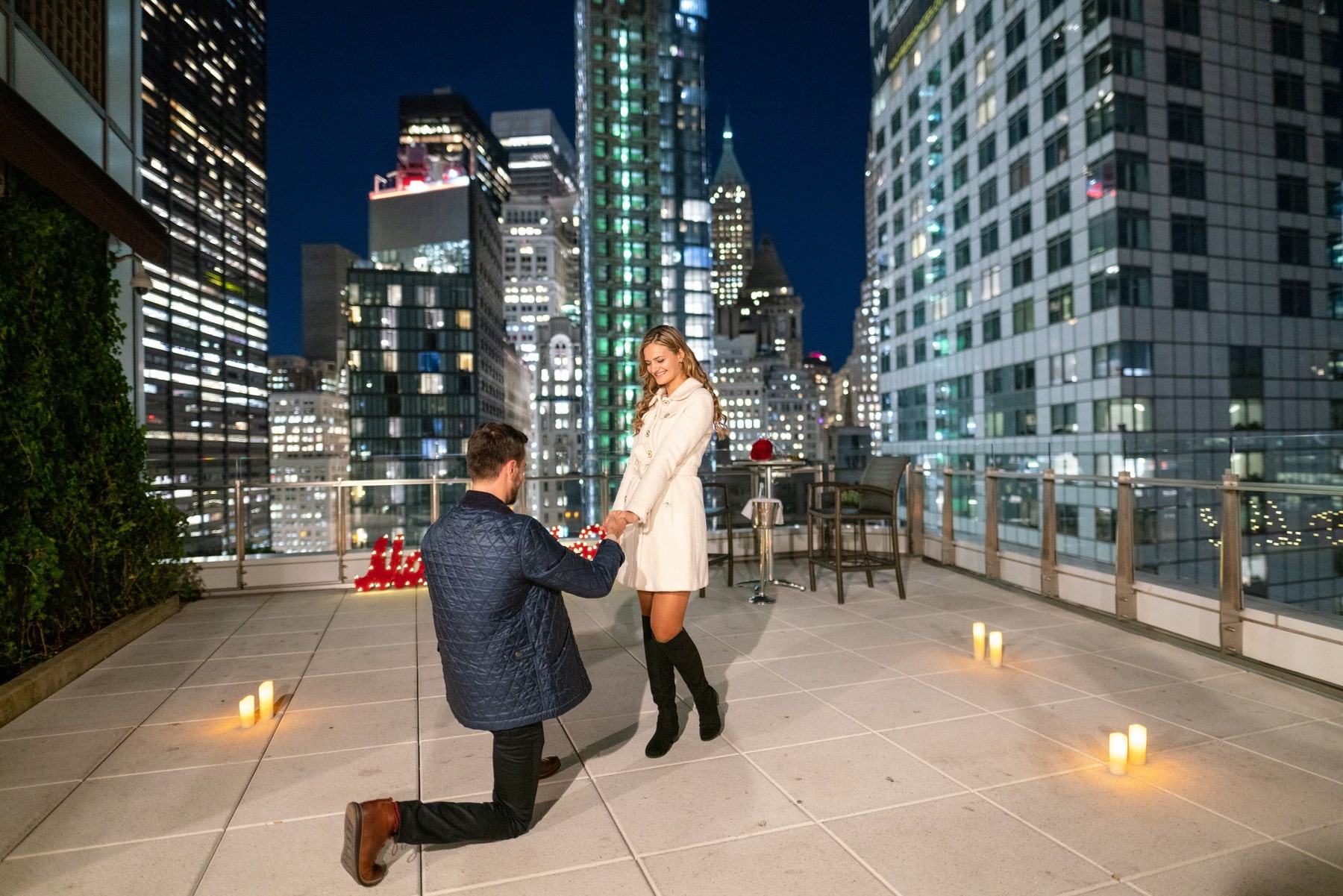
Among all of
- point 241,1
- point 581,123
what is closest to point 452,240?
point 581,123

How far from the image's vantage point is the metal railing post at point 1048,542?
21.1 ft

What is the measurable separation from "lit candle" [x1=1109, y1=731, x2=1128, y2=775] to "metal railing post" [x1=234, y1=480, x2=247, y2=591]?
7.59 meters

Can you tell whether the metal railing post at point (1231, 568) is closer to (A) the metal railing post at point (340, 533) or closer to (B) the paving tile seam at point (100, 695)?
(B) the paving tile seam at point (100, 695)

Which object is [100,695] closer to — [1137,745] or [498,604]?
[498,604]

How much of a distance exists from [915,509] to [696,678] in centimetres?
634

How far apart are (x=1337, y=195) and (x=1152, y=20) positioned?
12635mm

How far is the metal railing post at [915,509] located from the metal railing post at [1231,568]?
13.2ft

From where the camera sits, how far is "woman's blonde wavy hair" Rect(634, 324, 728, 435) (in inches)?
133

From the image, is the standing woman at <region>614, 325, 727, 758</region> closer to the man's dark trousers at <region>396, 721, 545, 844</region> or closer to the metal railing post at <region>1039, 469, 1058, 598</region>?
the man's dark trousers at <region>396, 721, 545, 844</region>

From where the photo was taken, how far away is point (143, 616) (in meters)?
→ 5.80

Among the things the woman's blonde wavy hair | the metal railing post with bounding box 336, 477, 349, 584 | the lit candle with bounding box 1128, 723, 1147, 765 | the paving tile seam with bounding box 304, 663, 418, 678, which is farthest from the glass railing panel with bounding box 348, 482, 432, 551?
the lit candle with bounding box 1128, 723, 1147, 765

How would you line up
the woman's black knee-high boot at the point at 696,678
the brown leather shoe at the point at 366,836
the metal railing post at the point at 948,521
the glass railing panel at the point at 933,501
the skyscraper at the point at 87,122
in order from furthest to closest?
the glass railing panel at the point at 933,501 < the metal railing post at the point at 948,521 < the skyscraper at the point at 87,122 < the woman's black knee-high boot at the point at 696,678 < the brown leather shoe at the point at 366,836

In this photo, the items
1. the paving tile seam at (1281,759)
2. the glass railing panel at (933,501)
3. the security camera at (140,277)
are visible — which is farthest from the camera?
the glass railing panel at (933,501)

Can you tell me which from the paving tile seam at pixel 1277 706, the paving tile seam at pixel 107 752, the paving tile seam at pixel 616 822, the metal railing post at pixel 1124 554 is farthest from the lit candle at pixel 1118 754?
the paving tile seam at pixel 107 752
